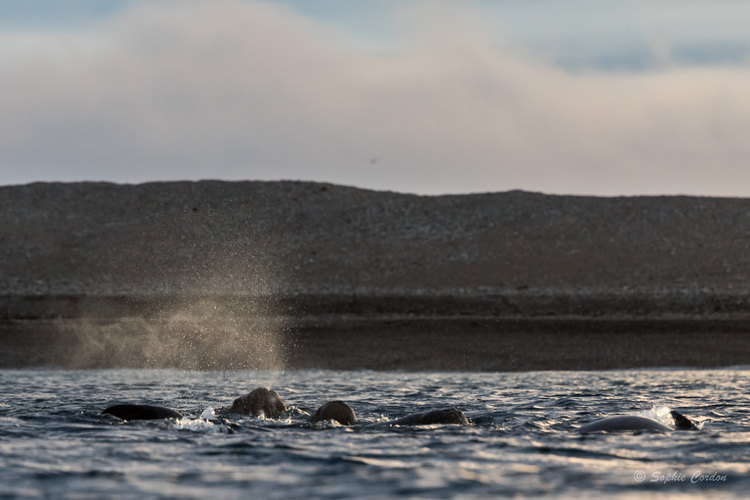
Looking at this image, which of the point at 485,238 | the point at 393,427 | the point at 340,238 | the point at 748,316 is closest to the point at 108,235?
the point at 340,238

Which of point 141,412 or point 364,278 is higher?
point 364,278

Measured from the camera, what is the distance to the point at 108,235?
59875 millimetres

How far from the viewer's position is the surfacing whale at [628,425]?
1162 cm

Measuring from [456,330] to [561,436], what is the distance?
19.4 m

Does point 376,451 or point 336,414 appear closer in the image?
point 376,451

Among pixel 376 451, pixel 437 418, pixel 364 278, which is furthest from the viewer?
pixel 364 278

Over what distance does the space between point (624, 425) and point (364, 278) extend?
38.8 m

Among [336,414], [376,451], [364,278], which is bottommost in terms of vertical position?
[376,451]

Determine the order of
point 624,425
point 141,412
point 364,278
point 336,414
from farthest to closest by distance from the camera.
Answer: point 364,278 < point 141,412 < point 336,414 < point 624,425

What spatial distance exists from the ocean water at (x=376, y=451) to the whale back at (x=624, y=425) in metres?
0.28

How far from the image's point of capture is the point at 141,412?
1290 cm

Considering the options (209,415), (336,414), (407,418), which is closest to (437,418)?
(407,418)

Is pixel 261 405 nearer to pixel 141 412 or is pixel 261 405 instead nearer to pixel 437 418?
pixel 141 412

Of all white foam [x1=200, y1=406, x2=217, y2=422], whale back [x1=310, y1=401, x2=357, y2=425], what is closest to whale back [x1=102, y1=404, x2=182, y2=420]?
white foam [x1=200, y1=406, x2=217, y2=422]
